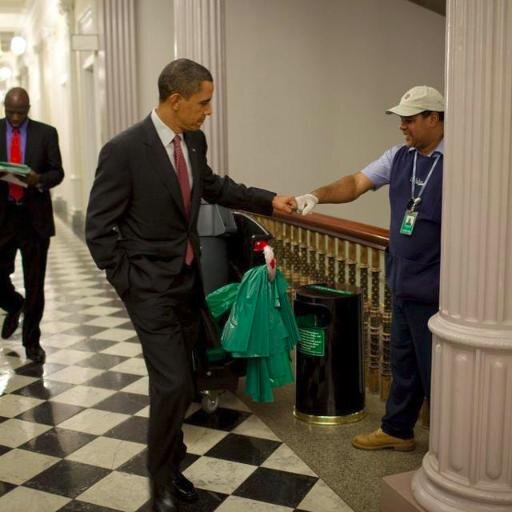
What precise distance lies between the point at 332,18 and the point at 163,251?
20.9ft

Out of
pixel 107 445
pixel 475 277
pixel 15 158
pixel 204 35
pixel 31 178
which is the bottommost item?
pixel 107 445

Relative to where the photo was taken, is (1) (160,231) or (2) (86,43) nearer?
(1) (160,231)

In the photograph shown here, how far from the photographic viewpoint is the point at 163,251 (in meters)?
2.77

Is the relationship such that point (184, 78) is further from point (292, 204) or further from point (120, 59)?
point (120, 59)

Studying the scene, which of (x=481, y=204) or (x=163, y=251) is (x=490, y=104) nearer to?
(x=481, y=204)


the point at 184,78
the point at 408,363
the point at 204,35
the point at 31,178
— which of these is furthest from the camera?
the point at 204,35

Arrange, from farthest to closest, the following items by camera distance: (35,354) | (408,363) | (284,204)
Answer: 1. (35,354)
2. (408,363)
3. (284,204)

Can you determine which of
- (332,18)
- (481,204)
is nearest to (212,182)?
(481,204)

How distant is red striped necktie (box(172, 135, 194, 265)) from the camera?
2814 mm

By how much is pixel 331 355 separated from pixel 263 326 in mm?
407

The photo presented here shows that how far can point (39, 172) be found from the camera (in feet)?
16.2

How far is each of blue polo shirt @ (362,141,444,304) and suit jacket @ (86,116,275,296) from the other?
0.89 metres

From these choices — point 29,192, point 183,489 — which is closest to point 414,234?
point 183,489

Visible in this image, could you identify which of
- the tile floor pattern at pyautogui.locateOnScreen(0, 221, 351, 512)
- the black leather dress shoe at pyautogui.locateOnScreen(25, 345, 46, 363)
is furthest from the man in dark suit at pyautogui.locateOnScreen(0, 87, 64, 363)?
the tile floor pattern at pyautogui.locateOnScreen(0, 221, 351, 512)
